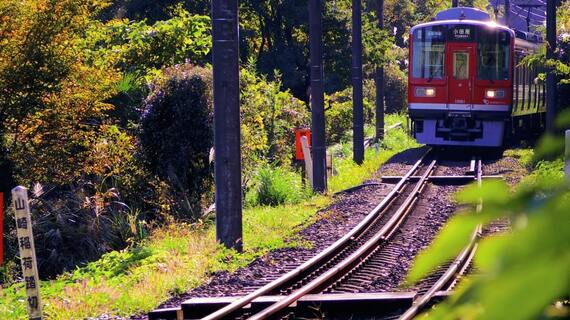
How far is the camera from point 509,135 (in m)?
25.3

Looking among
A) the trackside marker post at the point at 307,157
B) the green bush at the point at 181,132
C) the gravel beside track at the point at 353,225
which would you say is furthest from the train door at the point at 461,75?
the green bush at the point at 181,132

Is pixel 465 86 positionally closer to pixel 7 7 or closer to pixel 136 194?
pixel 136 194

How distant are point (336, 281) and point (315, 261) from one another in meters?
0.69

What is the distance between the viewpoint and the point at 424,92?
25281 millimetres

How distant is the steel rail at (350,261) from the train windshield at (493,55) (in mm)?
8137

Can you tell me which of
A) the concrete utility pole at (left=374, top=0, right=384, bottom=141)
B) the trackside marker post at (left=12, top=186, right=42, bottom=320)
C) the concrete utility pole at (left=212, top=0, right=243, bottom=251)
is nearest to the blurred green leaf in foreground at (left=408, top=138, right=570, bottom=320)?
the trackside marker post at (left=12, top=186, right=42, bottom=320)

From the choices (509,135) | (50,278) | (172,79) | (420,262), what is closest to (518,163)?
(509,135)

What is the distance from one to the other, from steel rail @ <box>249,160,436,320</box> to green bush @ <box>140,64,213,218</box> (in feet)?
11.2

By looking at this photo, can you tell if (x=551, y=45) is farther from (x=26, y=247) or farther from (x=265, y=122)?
(x=26, y=247)

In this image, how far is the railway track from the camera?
7957 millimetres

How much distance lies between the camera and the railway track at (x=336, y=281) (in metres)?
7.96

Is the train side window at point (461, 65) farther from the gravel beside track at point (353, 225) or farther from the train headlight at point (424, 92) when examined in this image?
the gravel beside track at point (353, 225)

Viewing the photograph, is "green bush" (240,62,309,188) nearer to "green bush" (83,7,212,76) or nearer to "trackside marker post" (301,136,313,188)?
"trackside marker post" (301,136,313,188)

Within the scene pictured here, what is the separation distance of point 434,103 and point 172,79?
432 inches
